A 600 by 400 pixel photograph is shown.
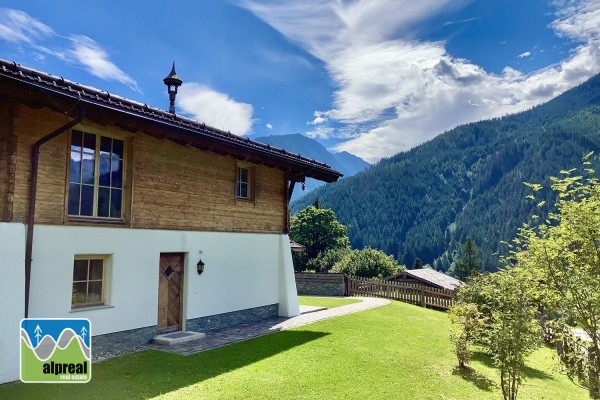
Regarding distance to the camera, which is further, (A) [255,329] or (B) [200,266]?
(A) [255,329]

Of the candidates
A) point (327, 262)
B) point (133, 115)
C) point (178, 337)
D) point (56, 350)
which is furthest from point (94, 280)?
point (327, 262)

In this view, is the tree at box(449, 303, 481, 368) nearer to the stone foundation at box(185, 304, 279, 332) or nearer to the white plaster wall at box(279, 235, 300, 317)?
the white plaster wall at box(279, 235, 300, 317)

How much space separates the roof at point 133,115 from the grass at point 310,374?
496cm

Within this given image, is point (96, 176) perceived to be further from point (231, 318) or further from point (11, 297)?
point (231, 318)

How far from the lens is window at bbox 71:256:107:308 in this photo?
839 cm

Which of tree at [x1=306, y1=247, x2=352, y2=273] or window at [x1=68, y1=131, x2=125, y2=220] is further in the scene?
tree at [x1=306, y1=247, x2=352, y2=273]

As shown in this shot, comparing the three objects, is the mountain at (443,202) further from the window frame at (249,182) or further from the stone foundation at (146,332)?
the window frame at (249,182)

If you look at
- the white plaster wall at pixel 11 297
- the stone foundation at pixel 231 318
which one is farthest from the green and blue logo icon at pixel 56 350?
the stone foundation at pixel 231 318

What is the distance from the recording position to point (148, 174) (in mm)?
9828

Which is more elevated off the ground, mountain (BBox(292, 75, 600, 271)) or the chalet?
mountain (BBox(292, 75, 600, 271))

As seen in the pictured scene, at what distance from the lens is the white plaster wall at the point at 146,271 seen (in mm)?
7758

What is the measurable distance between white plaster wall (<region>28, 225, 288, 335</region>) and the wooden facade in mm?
308

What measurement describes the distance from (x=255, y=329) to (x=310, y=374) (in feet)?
14.7

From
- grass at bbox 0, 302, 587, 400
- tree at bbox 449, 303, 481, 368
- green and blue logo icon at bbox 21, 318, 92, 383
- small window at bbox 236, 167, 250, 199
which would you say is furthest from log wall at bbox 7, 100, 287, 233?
tree at bbox 449, 303, 481, 368
